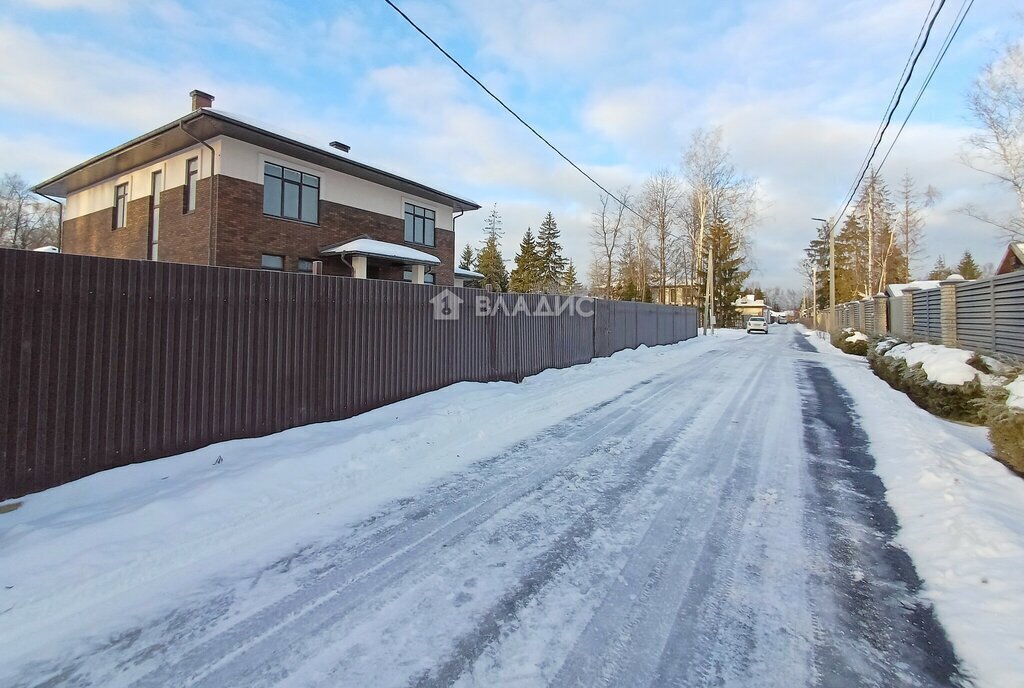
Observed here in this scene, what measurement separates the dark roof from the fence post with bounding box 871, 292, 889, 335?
18.0 metres

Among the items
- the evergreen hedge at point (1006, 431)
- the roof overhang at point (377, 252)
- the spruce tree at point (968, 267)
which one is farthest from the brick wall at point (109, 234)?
the spruce tree at point (968, 267)

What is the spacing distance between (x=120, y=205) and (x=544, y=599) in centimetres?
2233

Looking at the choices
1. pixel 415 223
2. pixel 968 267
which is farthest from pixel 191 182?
pixel 968 267

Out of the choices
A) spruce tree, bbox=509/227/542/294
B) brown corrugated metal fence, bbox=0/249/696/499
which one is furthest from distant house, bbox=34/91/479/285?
spruce tree, bbox=509/227/542/294

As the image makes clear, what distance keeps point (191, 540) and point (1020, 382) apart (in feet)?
26.9

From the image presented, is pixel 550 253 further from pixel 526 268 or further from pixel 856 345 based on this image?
pixel 856 345

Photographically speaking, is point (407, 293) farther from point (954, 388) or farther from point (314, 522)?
point (954, 388)

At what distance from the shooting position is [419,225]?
68.6 ft

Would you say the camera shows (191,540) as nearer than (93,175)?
Yes

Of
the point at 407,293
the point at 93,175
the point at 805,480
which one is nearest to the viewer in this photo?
the point at 805,480

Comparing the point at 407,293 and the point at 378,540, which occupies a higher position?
the point at 407,293

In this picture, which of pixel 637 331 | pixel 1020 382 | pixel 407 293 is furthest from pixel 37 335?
pixel 637 331

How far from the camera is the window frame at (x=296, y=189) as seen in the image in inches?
590

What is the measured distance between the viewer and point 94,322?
425cm
